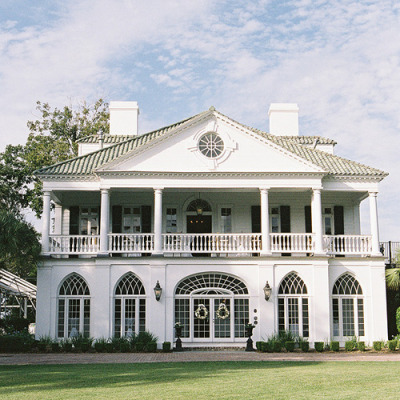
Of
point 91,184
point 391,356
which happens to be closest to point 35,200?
point 91,184

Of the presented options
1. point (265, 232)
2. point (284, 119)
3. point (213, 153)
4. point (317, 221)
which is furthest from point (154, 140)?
point (284, 119)

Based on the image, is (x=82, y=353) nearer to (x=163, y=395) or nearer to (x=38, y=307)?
(x=38, y=307)

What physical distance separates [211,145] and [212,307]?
23.9 ft

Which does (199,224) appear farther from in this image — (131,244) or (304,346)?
(304,346)

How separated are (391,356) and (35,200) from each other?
93.4 feet

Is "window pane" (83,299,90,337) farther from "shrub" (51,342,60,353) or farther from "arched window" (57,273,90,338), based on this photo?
"shrub" (51,342,60,353)

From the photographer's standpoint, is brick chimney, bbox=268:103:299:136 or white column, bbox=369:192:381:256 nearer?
white column, bbox=369:192:381:256

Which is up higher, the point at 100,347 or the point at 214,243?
the point at 214,243

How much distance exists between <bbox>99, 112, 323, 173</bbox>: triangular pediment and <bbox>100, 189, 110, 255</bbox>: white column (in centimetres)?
149

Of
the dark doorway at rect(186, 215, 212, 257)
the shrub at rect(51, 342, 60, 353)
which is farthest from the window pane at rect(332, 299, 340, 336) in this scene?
the shrub at rect(51, 342, 60, 353)

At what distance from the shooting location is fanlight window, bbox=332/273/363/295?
28.2 meters

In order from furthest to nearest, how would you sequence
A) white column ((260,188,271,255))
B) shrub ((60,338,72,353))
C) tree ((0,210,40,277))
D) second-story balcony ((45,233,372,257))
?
second-story balcony ((45,233,372,257)), white column ((260,188,271,255)), shrub ((60,338,72,353)), tree ((0,210,40,277))

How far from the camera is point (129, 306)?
27.4 m

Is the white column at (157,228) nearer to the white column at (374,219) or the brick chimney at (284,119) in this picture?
the white column at (374,219)
